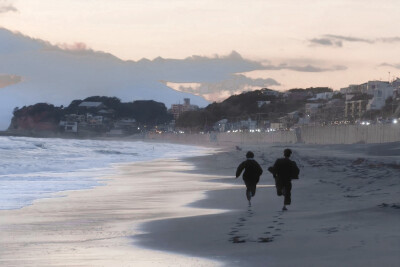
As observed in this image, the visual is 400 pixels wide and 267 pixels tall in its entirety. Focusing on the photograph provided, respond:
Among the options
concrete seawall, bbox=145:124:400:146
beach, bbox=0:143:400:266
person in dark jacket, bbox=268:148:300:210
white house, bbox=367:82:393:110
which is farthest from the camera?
white house, bbox=367:82:393:110

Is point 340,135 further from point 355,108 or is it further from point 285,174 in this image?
point 355,108

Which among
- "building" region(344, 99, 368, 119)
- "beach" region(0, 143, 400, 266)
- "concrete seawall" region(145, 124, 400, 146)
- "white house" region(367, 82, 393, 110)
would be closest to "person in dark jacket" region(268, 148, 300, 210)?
"beach" region(0, 143, 400, 266)

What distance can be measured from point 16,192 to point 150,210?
6797 millimetres

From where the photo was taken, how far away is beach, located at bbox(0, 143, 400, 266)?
9.39 metres

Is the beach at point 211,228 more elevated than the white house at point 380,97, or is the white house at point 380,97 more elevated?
the white house at point 380,97

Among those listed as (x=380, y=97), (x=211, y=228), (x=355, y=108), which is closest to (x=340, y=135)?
(x=211, y=228)

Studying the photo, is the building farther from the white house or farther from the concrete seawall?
the concrete seawall

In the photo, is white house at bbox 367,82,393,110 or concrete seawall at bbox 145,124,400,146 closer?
concrete seawall at bbox 145,124,400,146

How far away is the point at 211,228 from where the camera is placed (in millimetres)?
12953

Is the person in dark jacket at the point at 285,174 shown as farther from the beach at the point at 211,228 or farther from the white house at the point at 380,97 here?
the white house at the point at 380,97

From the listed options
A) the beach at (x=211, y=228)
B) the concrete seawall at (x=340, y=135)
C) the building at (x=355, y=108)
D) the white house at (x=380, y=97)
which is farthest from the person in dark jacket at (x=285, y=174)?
the building at (x=355, y=108)

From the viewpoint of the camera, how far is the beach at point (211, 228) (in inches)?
370

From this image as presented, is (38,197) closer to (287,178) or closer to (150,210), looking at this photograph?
(150,210)

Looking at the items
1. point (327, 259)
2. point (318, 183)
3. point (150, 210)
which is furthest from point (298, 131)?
point (327, 259)
